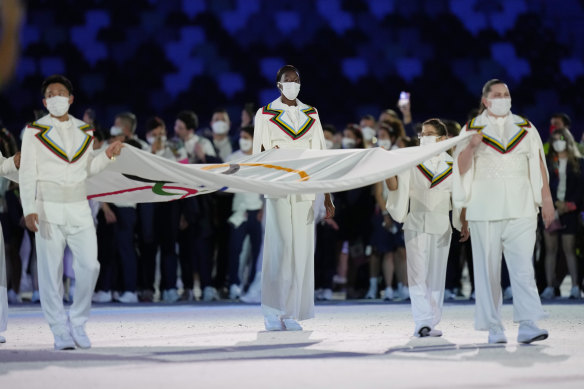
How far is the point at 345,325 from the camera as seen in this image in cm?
903

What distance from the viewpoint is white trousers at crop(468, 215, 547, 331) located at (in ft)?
24.1

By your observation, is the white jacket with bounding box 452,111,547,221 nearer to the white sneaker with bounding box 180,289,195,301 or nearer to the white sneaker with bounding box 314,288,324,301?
the white sneaker with bounding box 314,288,324,301

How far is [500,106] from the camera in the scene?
7.48m

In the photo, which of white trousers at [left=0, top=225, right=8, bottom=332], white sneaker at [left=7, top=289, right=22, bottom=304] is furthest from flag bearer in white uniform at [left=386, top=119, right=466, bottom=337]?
white sneaker at [left=7, top=289, right=22, bottom=304]

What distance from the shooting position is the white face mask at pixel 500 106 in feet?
24.5

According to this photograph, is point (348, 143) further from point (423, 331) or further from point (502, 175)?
point (502, 175)

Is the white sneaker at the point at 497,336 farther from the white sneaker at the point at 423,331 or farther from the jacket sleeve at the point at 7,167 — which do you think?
the jacket sleeve at the point at 7,167

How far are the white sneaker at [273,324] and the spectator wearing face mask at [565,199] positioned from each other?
4.72 metres

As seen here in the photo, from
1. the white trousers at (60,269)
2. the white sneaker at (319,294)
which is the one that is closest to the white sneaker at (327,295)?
the white sneaker at (319,294)

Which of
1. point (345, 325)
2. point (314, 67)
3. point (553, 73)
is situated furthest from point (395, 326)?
point (553, 73)

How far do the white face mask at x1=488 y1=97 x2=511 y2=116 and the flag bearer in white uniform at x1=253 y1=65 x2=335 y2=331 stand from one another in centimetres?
186

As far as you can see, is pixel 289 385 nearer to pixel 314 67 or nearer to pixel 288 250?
pixel 288 250

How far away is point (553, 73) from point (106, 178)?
9.61m

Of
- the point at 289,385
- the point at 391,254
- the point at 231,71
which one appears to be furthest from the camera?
the point at 231,71
